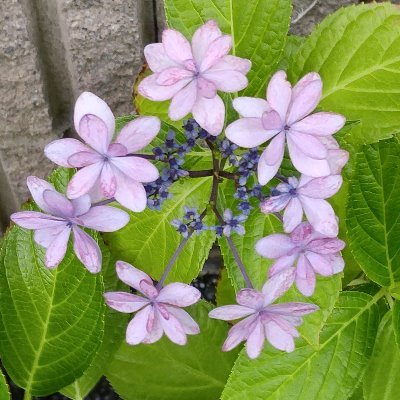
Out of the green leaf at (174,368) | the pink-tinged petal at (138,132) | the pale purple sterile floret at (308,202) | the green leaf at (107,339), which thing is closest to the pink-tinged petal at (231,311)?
the pale purple sterile floret at (308,202)

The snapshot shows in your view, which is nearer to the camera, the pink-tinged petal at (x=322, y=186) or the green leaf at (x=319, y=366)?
the pink-tinged petal at (x=322, y=186)

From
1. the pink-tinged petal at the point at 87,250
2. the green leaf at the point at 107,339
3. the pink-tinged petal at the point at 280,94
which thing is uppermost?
the pink-tinged petal at the point at 280,94

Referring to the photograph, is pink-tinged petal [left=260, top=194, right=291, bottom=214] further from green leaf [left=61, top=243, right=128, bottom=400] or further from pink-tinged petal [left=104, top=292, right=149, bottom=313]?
green leaf [left=61, top=243, right=128, bottom=400]

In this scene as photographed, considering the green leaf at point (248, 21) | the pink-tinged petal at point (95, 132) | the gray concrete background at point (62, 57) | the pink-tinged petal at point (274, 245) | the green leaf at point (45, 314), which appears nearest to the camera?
the pink-tinged petal at point (95, 132)

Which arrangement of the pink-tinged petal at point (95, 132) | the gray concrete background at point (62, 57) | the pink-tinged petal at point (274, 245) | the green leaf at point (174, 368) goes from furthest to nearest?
the green leaf at point (174, 368)
the gray concrete background at point (62, 57)
the pink-tinged petal at point (274, 245)
the pink-tinged petal at point (95, 132)

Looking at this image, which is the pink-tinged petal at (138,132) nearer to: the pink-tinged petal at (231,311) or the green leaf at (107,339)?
the pink-tinged petal at (231,311)

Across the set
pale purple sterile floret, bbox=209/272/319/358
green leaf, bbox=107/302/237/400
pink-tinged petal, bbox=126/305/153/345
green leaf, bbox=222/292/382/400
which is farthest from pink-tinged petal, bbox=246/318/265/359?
green leaf, bbox=107/302/237/400

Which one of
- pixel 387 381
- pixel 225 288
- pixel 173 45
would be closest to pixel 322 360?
pixel 387 381

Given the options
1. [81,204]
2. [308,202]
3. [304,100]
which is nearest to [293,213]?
[308,202]
